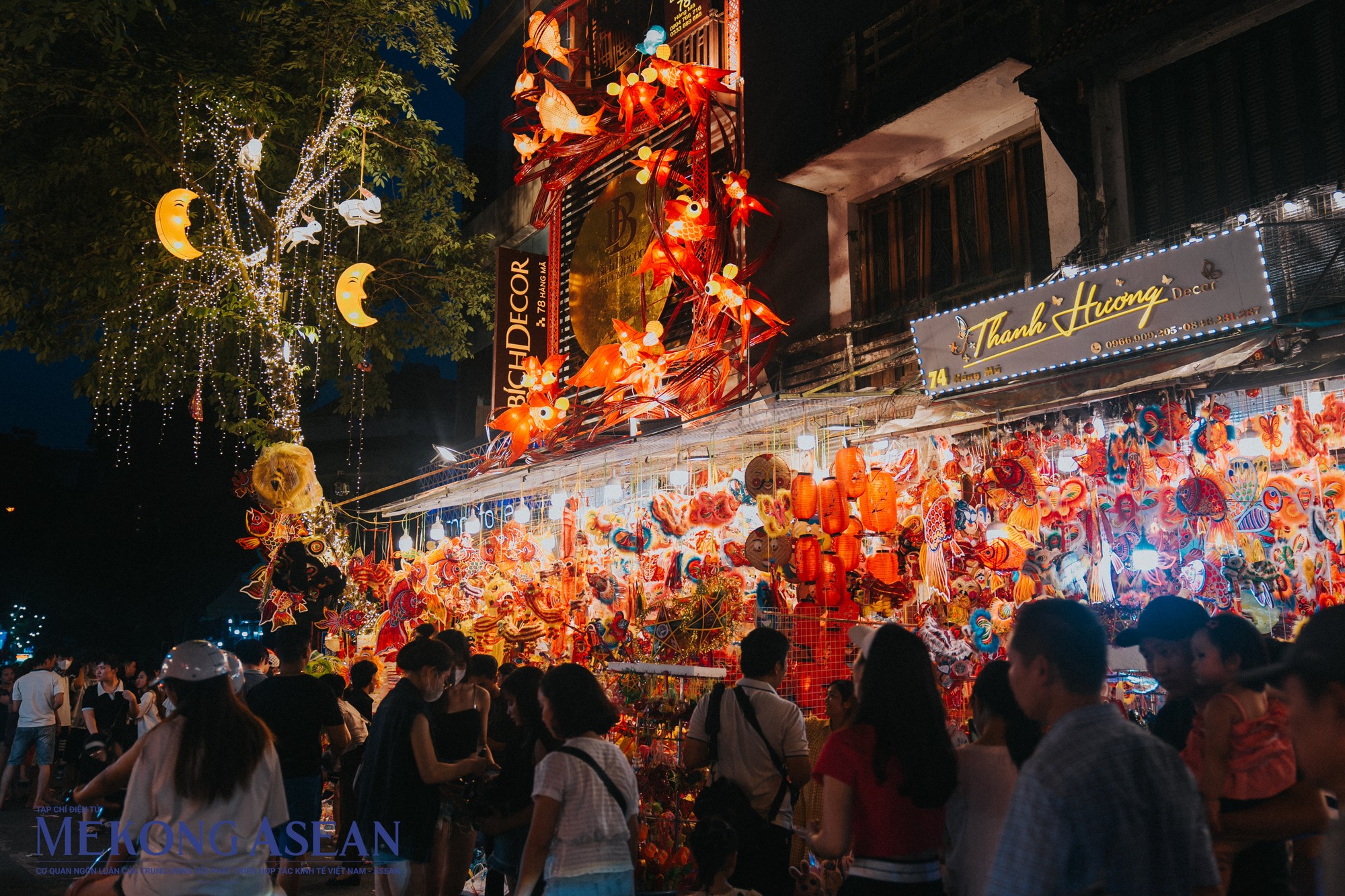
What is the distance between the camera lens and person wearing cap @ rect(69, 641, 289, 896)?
3.41 meters

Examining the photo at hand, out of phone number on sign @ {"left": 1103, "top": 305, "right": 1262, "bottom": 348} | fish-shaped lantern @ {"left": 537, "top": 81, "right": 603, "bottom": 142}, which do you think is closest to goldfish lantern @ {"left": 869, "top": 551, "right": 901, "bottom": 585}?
phone number on sign @ {"left": 1103, "top": 305, "right": 1262, "bottom": 348}

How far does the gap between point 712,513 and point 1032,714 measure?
5.74 metres

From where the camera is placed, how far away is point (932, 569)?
7.73 m

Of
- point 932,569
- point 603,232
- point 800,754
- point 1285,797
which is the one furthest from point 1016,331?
point 603,232

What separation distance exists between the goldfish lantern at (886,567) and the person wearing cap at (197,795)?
15.1 ft

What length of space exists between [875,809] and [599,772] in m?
1.17

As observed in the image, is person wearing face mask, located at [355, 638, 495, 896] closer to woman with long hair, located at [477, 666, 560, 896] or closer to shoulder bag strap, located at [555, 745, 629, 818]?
woman with long hair, located at [477, 666, 560, 896]

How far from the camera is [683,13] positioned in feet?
38.3

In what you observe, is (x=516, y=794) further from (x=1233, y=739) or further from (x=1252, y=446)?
(x=1252, y=446)

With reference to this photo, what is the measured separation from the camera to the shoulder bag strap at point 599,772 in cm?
377

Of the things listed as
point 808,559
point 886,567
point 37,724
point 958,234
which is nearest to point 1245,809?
point 886,567

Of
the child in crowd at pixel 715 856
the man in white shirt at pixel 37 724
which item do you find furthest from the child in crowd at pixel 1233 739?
the man in white shirt at pixel 37 724

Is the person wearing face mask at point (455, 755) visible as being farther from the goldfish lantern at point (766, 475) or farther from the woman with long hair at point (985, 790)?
the goldfish lantern at point (766, 475)

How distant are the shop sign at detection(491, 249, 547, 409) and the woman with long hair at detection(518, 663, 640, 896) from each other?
29.2 feet
